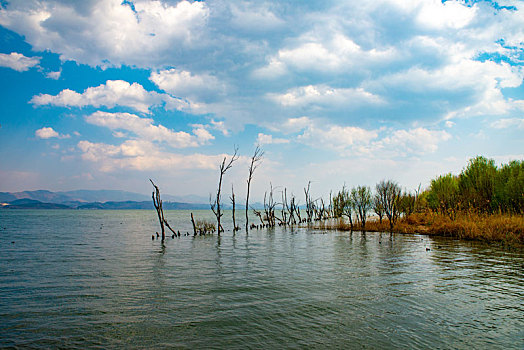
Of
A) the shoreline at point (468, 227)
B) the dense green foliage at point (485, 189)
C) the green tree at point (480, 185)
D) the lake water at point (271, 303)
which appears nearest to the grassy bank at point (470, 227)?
the shoreline at point (468, 227)

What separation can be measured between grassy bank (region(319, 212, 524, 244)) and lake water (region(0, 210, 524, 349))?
4.22 m

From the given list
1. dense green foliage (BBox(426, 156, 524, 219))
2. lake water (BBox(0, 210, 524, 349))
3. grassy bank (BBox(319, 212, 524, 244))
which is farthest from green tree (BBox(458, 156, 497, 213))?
lake water (BBox(0, 210, 524, 349))

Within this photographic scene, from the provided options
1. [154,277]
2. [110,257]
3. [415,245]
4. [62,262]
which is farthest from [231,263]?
[415,245]

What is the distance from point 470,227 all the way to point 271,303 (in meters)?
18.4

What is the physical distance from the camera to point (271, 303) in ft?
25.7

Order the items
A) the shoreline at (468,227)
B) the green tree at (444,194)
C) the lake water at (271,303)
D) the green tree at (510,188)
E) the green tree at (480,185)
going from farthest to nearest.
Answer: the green tree at (444,194)
the green tree at (480,185)
the green tree at (510,188)
the shoreline at (468,227)
the lake water at (271,303)

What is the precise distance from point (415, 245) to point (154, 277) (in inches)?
611

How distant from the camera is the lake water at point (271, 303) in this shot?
5.74 meters

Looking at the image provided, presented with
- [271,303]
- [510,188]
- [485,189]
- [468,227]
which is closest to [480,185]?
[485,189]

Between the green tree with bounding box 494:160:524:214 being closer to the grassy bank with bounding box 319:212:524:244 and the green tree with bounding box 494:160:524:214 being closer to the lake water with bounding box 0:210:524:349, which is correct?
the grassy bank with bounding box 319:212:524:244

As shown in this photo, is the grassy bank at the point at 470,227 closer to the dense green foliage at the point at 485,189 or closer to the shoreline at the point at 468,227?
the shoreline at the point at 468,227

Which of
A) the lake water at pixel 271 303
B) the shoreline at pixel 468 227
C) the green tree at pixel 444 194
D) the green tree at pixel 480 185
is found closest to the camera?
the lake water at pixel 271 303

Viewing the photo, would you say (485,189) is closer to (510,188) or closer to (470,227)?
(510,188)

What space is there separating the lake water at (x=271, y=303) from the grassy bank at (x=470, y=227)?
13.8ft
